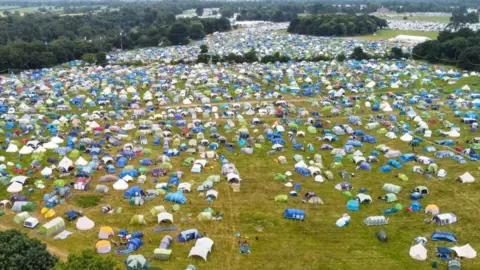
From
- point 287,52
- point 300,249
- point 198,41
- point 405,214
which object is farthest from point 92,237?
point 198,41

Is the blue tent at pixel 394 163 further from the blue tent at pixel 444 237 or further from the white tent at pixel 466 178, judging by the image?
the blue tent at pixel 444 237

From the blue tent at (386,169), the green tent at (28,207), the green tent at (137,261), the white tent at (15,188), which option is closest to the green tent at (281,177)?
the blue tent at (386,169)

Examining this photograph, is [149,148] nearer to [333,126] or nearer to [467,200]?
→ [333,126]

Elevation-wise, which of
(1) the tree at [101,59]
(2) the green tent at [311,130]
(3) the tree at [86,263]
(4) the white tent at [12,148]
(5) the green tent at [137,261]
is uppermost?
(1) the tree at [101,59]

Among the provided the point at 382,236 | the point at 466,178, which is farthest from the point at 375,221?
the point at 466,178

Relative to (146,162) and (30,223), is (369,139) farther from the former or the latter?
(30,223)

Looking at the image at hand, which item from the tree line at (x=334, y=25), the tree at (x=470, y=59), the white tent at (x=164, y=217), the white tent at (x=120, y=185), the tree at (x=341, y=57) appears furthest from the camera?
the tree line at (x=334, y=25)
